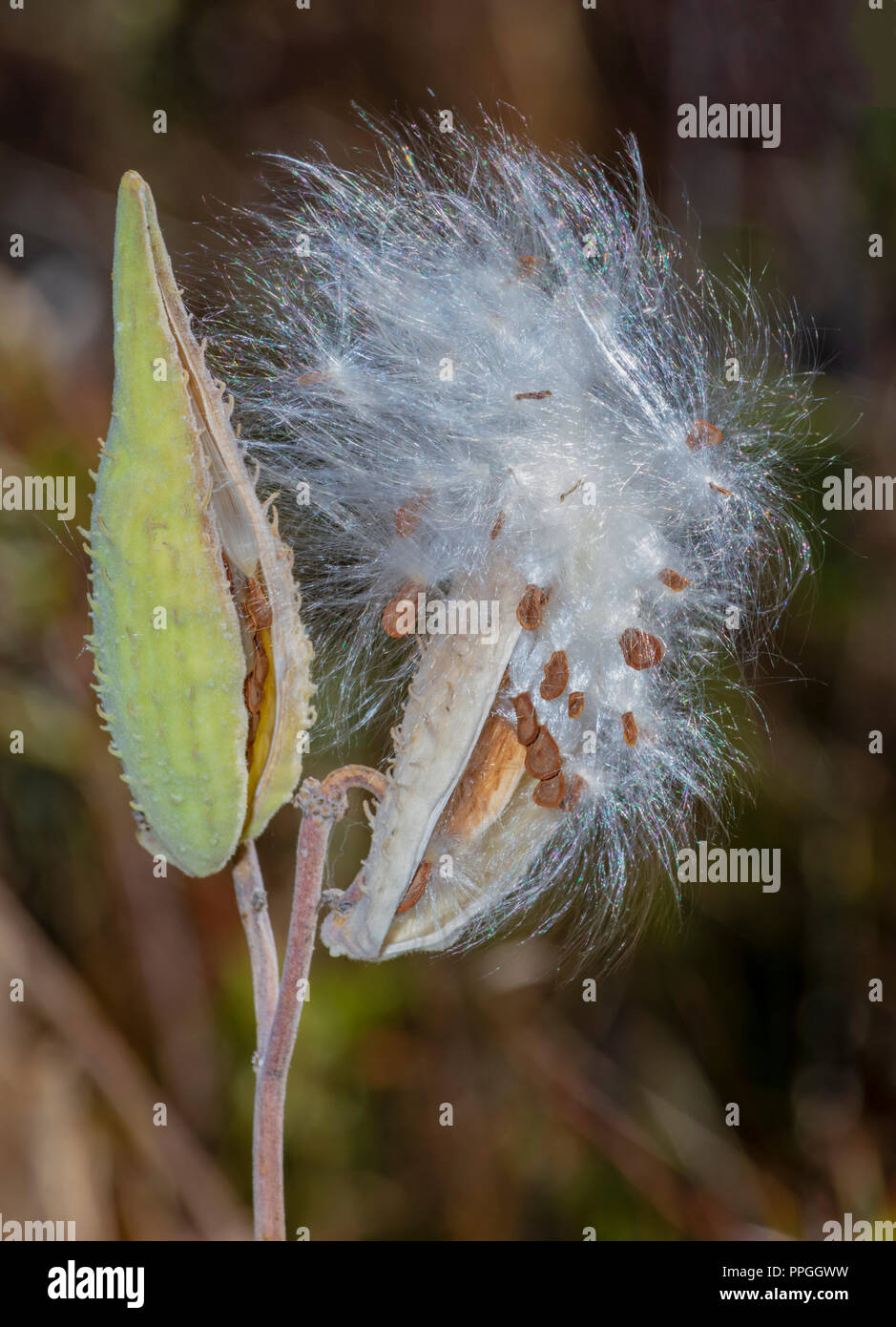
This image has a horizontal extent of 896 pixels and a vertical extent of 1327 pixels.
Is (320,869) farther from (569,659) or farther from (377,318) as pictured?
(377,318)

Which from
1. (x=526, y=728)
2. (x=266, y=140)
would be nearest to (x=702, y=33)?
(x=266, y=140)

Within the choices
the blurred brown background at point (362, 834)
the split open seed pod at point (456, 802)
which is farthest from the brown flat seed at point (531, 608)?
the blurred brown background at point (362, 834)

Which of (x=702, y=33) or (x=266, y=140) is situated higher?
(x=702, y=33)

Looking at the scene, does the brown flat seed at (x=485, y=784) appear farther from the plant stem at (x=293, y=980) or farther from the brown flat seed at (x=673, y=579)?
the brown flat seed at (x=673, y=579)

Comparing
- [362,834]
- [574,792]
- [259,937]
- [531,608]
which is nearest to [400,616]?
[531,608]

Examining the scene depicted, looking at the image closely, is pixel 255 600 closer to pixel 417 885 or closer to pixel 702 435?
pixel 417 885

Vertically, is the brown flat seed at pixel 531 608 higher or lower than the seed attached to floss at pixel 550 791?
higher
